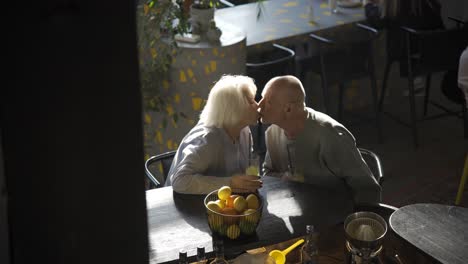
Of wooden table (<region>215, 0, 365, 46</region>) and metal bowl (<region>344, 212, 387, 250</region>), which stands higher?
wooden table (<region>215, 0, 365, 46</region>)

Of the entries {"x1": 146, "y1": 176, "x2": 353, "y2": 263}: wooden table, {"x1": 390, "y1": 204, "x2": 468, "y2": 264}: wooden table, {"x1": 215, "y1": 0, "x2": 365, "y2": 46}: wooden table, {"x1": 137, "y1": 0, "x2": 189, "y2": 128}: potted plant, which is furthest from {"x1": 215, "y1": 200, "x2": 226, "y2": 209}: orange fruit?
→ {"x1": 215, "y1": 0, "x2": 365, "y2": 46}: wooden table

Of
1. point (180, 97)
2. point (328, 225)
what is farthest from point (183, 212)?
point (180, 97)

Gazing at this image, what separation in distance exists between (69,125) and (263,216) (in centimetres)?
228

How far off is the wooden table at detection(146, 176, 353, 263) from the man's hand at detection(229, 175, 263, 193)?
94mm

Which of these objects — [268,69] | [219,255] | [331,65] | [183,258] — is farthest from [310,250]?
[331,65]

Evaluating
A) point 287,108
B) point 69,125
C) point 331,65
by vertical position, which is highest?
point 69,125

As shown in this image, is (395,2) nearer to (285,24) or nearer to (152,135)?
(285,24)

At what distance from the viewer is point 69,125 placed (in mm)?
398

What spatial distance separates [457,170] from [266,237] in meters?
2.98

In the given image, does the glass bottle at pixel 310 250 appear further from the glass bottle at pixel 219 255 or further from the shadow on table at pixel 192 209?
the shadow on table at pixel 192 209

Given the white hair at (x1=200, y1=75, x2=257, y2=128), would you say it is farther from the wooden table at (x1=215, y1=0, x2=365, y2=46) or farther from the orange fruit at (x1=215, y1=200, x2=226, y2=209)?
the wooden table at (x1=215, y1=0, x2=365, y2=46)

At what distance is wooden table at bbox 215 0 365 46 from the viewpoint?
518 cm

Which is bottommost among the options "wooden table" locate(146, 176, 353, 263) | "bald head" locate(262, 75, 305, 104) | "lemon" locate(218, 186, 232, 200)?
"wooden table" locate(146, 176, 353, 263)

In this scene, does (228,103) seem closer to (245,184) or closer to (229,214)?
(245,184)
